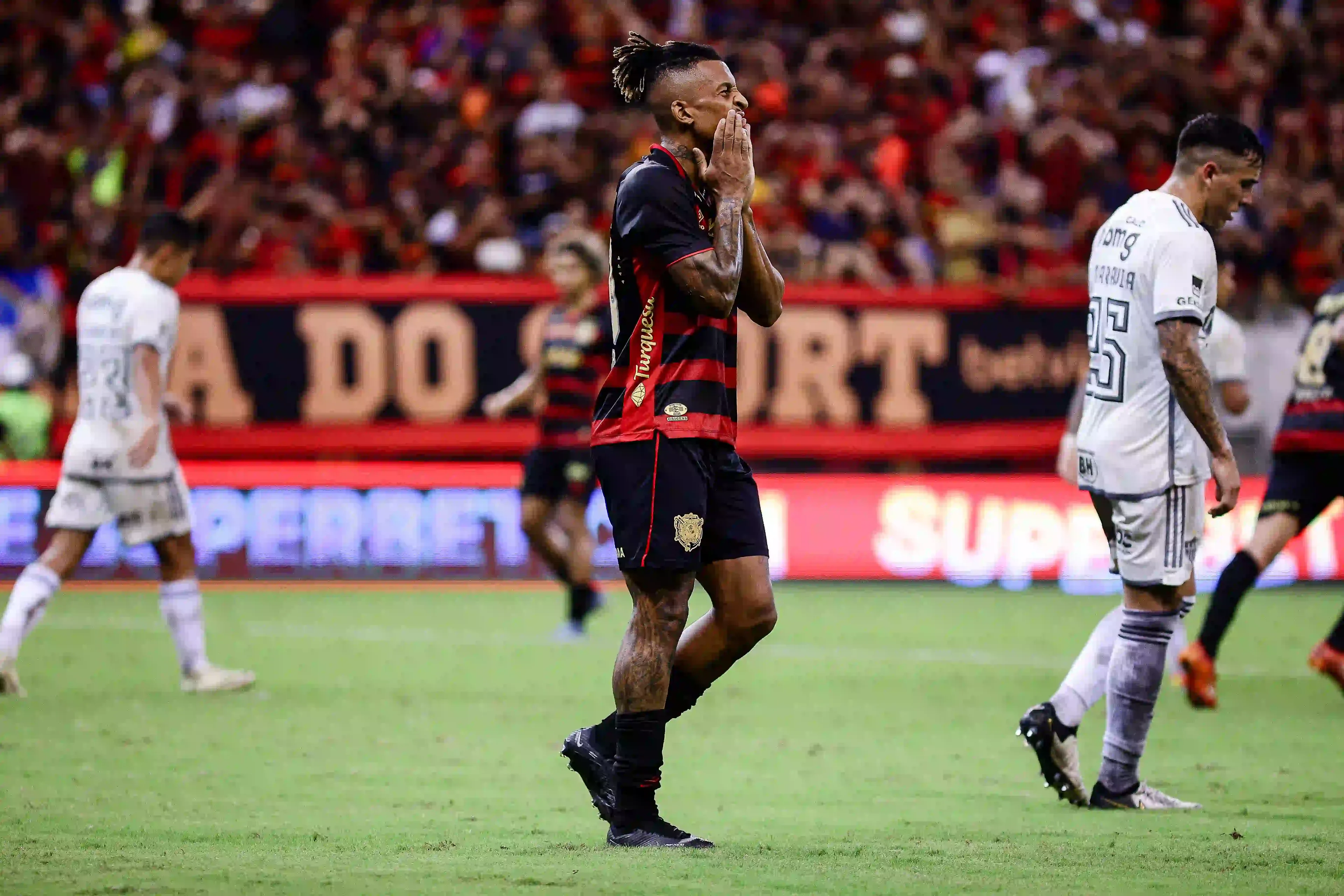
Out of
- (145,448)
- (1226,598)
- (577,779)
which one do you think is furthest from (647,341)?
(1226,598)

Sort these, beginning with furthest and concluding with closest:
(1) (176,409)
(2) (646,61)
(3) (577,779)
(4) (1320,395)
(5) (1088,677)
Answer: (1) (176,409), (4) (1320,395), (3) (577,779), (5) (1088,677), (2) (646,61)

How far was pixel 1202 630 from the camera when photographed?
9555 mm

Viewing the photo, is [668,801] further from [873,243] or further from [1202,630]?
[873,243]

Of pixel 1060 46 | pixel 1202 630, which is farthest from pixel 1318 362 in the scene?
pixel 1060 46

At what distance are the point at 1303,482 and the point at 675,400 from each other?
5.58 metres

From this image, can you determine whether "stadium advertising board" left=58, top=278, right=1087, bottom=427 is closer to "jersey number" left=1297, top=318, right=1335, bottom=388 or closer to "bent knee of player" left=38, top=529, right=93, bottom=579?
"bent knee of player" left=38, top=529, right=93, bottom=579

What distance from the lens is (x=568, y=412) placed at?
501 inches

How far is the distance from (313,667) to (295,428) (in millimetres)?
6600

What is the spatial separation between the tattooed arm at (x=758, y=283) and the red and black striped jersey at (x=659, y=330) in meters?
0.08

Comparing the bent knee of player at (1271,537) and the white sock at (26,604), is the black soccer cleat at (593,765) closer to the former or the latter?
the white sock at (26,604)

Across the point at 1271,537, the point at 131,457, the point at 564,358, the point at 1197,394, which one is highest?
the point at 1197,394

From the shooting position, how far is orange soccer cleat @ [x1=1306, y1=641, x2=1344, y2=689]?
962 centimetres

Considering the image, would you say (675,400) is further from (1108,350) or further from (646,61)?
(1108,350)

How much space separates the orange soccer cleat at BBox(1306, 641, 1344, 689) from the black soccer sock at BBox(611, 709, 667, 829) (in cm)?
534
